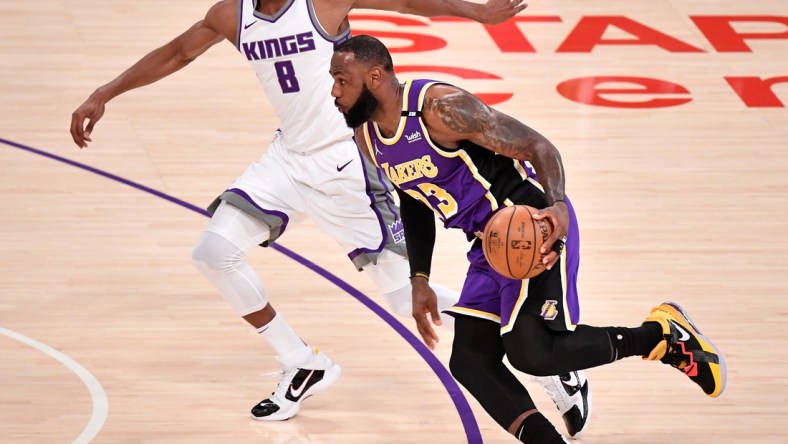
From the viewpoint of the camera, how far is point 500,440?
6293 mm

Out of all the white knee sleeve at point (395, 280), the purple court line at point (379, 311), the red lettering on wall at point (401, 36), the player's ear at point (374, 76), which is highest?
the player's ear at point (374, 76)

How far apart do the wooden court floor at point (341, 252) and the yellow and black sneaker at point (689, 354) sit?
0.46 meters

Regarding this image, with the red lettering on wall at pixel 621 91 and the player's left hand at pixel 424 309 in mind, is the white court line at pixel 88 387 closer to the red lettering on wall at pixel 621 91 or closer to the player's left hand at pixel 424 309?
the player's left hand at pixel 424 309

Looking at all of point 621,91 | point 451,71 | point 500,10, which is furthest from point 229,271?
point 621,91

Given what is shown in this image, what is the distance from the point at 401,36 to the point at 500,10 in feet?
20.3

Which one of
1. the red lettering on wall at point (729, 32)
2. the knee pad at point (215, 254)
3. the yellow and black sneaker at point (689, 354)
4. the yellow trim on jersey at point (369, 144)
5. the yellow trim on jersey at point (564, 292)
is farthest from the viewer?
the red lettering on wall at point (729, 32)

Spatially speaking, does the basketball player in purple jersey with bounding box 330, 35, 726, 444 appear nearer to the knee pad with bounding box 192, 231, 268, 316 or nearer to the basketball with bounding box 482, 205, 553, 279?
the basketball with bounding box 482, 205, 553, 279

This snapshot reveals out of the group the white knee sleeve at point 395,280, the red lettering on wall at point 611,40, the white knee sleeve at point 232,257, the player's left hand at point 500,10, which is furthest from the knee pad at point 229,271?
the red lettering on wall at point 611,40

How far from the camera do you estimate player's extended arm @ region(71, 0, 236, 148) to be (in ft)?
22.0

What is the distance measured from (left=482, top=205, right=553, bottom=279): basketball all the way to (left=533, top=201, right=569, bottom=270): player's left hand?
25 mm

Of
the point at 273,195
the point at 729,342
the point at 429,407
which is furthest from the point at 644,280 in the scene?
the point at 273,195

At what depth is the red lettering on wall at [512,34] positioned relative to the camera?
12.5m

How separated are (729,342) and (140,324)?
324 cm

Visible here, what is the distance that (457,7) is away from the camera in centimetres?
678
